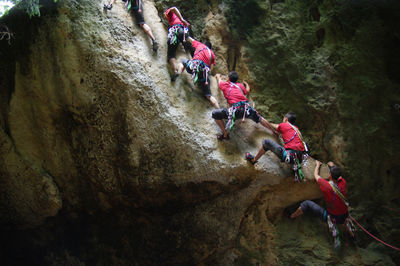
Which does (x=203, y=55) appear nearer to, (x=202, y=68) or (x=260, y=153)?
(x=202, y=68)

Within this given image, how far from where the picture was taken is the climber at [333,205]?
14.1 ft

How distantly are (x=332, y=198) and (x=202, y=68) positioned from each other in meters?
2.77

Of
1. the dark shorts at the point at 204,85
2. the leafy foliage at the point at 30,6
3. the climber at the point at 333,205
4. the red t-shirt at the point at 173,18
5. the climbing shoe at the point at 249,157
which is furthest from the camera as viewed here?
the red t-shirt at the point at 173,18

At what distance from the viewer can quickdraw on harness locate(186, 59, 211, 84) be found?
4543 millimetres

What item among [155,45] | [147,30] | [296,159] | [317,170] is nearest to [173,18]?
[147,30]

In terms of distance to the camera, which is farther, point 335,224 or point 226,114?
point 335,224

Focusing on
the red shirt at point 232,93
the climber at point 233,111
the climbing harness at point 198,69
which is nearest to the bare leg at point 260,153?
the climber at point 233,111

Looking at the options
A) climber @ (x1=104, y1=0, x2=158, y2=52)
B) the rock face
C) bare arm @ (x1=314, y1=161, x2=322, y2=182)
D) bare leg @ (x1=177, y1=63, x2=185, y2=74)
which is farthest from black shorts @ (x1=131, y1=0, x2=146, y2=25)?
bare arm @ (x1=314, y1=161, x2=322, y2=182)

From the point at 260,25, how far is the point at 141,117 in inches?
112

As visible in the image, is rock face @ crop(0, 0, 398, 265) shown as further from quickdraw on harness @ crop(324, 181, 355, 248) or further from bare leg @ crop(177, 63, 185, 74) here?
quickdraw on harness @ crop(324, 181, 355, 248)

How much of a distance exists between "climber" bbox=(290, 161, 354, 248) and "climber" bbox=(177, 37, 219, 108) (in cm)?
205

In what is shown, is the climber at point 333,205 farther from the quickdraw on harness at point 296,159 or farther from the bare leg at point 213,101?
the bare leg at point 213,101

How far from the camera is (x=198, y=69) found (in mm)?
4547

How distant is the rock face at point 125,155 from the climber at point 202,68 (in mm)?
159
